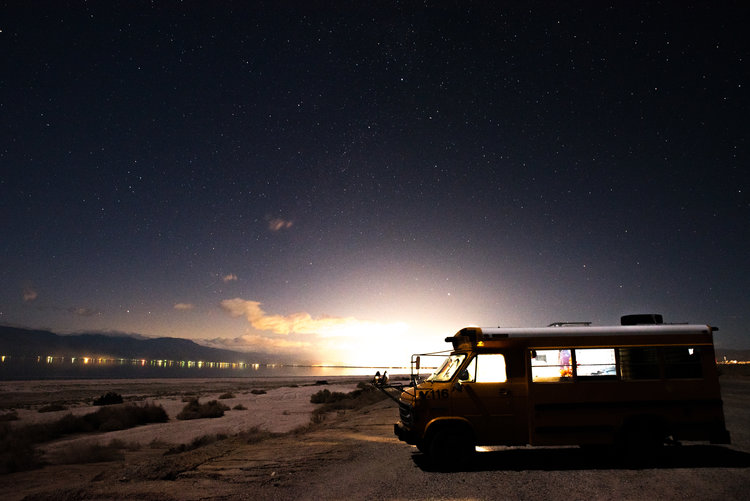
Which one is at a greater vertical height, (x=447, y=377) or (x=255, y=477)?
(x=447, y=377)

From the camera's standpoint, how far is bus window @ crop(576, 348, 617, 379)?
9273 mm

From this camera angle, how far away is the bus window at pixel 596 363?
9.27m

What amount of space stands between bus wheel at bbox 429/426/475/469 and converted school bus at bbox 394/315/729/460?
2 centimetres

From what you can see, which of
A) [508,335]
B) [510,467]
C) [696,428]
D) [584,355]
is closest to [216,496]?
[510,467]

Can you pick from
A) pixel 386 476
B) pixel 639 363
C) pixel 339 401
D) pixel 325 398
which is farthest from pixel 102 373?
pixel 639 363

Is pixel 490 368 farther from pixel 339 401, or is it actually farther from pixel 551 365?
pixel 339 401

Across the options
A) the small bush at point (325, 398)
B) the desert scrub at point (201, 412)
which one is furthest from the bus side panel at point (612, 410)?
the small bush at point (325, 398)

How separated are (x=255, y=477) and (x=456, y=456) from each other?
13.6 feet

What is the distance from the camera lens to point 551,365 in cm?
934

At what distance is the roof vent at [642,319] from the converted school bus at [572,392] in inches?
17.3

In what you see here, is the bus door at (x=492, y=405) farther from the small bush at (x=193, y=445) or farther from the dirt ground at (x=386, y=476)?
the small bush at (x=193, y=445)

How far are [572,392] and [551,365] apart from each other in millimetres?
669

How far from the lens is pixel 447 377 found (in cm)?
950

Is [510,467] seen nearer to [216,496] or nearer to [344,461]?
[344,461]
